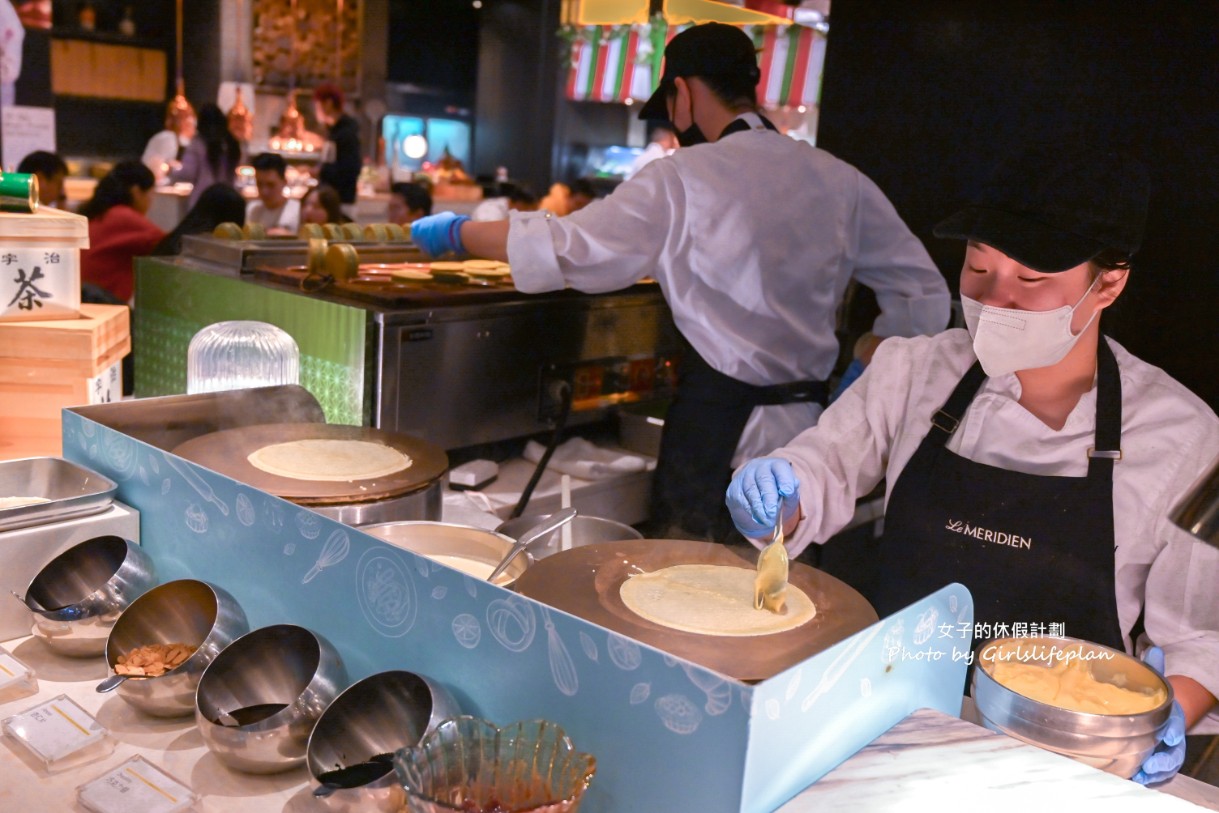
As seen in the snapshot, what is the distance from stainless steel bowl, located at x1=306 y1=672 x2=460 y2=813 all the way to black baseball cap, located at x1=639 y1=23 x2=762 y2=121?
69.5 inches

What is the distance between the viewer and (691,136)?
2.66 m

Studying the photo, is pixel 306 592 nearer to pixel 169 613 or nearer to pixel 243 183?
pixel 169 613

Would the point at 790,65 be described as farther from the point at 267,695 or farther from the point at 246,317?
the point at 267,695

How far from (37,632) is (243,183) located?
7.93 m

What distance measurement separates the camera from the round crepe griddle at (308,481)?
1.57 m

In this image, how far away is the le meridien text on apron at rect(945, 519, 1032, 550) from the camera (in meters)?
1.66

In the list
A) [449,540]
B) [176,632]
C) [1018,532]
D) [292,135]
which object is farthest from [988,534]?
[292,135]

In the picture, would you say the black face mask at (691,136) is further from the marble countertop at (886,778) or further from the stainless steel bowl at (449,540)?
the marble countertop at (886,778)

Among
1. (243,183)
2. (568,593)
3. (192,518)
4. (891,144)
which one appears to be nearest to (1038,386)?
(568,593)

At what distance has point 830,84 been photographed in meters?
3.17

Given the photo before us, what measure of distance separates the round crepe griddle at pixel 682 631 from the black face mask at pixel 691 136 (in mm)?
1429

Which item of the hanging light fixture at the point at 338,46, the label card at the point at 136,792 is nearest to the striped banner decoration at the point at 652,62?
the hanging light fixture at the point at 338,46

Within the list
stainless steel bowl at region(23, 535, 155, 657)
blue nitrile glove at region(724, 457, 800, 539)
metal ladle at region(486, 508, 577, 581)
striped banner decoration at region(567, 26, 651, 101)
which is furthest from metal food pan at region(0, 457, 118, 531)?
striped banner decoration at region(567, 26, 651, 101)

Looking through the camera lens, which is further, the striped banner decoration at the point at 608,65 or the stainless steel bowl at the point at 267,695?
the striped banner decoration at the point at 608,65
